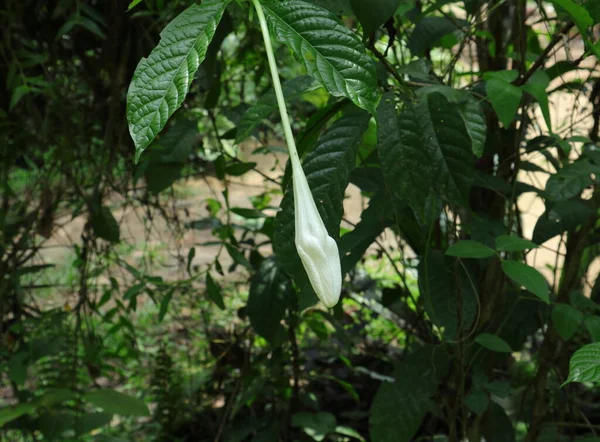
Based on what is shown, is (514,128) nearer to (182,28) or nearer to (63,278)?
(182,28)

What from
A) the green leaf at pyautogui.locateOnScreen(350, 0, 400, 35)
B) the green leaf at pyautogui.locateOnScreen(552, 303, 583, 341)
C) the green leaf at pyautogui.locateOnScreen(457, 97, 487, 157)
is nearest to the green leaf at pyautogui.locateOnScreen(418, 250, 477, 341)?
the green leaf at pyautogui.locateOnScreen(552, 303, 583, 341)

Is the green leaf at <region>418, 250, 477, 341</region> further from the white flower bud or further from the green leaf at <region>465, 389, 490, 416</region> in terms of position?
the white flower bud

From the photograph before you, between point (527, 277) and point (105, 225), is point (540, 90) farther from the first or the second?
point (105, 225)

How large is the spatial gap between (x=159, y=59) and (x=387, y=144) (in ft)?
1.03

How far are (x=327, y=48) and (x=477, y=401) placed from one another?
718 millimetres

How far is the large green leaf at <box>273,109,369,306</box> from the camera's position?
2.32ft

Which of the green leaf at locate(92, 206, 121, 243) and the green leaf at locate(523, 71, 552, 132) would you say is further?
the green leaf at locate(92, 206, 121, 243)

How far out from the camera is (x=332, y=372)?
185 cm

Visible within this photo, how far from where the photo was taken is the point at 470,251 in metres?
0.82

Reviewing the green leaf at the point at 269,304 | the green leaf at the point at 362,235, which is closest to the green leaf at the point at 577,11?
the green leaf at the point at 362,235

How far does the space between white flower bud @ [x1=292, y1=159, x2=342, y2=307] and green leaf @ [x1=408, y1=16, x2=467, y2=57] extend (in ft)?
2.47

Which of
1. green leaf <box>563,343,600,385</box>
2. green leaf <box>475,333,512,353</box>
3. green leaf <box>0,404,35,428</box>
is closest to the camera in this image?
green leaf <box>563,343,600,385</box>

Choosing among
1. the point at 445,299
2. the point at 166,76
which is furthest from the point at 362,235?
the point at 166,76

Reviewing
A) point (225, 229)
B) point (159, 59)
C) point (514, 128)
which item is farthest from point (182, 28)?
point (225, 229)
